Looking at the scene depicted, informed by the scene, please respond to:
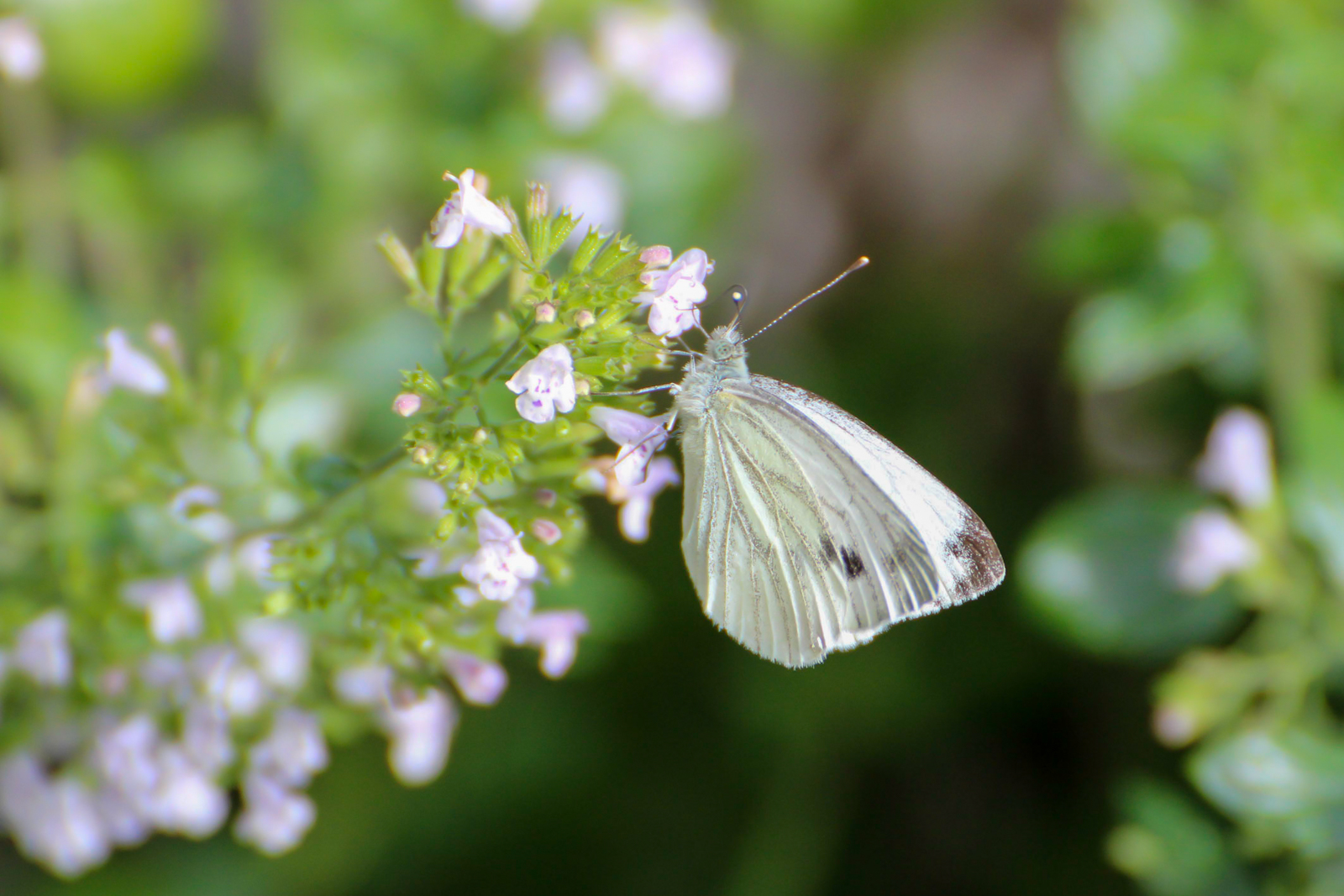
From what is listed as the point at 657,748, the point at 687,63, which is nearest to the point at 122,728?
the point at 657,748

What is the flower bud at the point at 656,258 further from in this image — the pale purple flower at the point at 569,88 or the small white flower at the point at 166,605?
the pale purple flower at the point at 569,88

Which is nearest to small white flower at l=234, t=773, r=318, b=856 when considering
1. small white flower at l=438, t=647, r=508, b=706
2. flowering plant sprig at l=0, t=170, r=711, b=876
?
flowering plant sprig at l=0, t=170, r=711, b=876

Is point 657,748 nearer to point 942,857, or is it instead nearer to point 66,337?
point 942,857

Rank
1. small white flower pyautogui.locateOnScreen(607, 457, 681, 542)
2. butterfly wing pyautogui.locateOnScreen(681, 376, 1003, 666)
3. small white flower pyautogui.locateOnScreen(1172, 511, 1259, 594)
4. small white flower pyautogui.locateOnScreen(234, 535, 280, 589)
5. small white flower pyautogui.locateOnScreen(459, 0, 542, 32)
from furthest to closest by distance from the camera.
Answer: small white flower pyautogui.locateOnScreen(459, 0, 542, 32) < small white flower pyautogui.locateOnScreen(1172, 511, 1259, 594) < small white flower pyautogui.locateOnScreen(234, 535, 280, 589) < butterfly wing pyautogui.locateOnScreen(681, 376, 1003, 666) < small white flower pyautogui.locateOnScreen(607, 457, 681, 542)

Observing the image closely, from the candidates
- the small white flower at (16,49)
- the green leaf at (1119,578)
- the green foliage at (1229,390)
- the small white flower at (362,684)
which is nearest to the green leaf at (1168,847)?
the green foliage at (1229,390)

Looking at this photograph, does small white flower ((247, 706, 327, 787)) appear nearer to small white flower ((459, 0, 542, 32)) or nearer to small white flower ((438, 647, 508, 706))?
small white flower ((438, 647, 508, 706))

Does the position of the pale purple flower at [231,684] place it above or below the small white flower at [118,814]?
above

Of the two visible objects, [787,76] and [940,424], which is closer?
[940,424]
